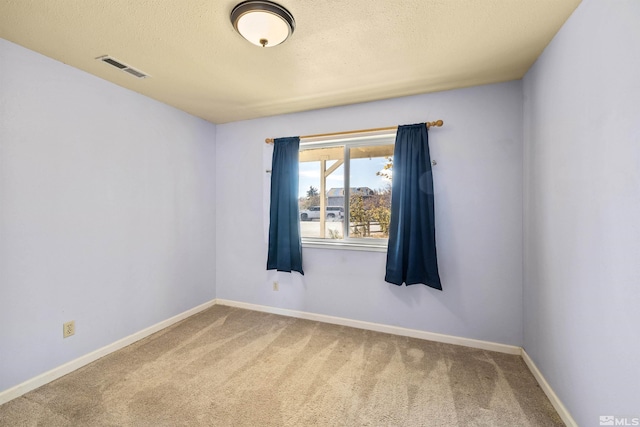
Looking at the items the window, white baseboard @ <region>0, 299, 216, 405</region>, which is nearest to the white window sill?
the window

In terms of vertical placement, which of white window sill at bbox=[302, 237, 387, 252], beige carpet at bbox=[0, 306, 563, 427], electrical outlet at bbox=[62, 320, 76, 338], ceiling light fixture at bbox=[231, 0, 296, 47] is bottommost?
beige carpet at bbox=[0, 306, 563, 427]

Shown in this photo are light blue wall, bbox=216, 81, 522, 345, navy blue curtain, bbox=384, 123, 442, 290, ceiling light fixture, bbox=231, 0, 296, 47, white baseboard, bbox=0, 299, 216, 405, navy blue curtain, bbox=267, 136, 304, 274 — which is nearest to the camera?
ceiling light fixture, bbox=231, 0, 296, 47

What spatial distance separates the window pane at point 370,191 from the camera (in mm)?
2955

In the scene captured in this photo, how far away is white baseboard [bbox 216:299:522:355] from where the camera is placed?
2.47 m

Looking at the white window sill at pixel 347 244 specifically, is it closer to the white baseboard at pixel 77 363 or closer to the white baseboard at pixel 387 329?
the white baseboard at pixel 387 329

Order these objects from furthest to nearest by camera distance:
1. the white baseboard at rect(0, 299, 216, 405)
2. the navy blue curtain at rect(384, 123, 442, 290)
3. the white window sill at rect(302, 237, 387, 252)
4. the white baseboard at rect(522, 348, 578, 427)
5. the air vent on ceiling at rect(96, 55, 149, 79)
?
the white window sill at rect(302, 237, 387, 252) → the navy blue curtain at rect(384, 123, 442, 290) → the air vent on ceiling at rect(96, 55, 149, 79) → the white baseboard at rect(0, 299, 216, 405) → the white baseboard at rect(522, 348, 578, 427)

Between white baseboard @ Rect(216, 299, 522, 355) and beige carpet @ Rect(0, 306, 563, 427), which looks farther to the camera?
white baseboard @ Rect(216, 299, 522, 355)

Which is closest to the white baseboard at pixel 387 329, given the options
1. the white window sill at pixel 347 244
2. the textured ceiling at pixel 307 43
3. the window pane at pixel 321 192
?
the white window sill at pixel 347 244

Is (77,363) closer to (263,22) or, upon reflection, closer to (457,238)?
(263,22)

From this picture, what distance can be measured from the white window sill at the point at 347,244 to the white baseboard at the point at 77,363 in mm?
1683

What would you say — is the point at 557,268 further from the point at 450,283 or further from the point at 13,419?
the point at 13,419

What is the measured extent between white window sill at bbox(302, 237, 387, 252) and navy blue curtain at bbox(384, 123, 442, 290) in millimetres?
239

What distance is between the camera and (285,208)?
3170mm

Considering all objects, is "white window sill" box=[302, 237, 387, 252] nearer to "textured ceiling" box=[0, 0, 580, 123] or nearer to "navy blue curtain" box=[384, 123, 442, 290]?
"navy blue curtain" box=[384, 123, 442, 290]
